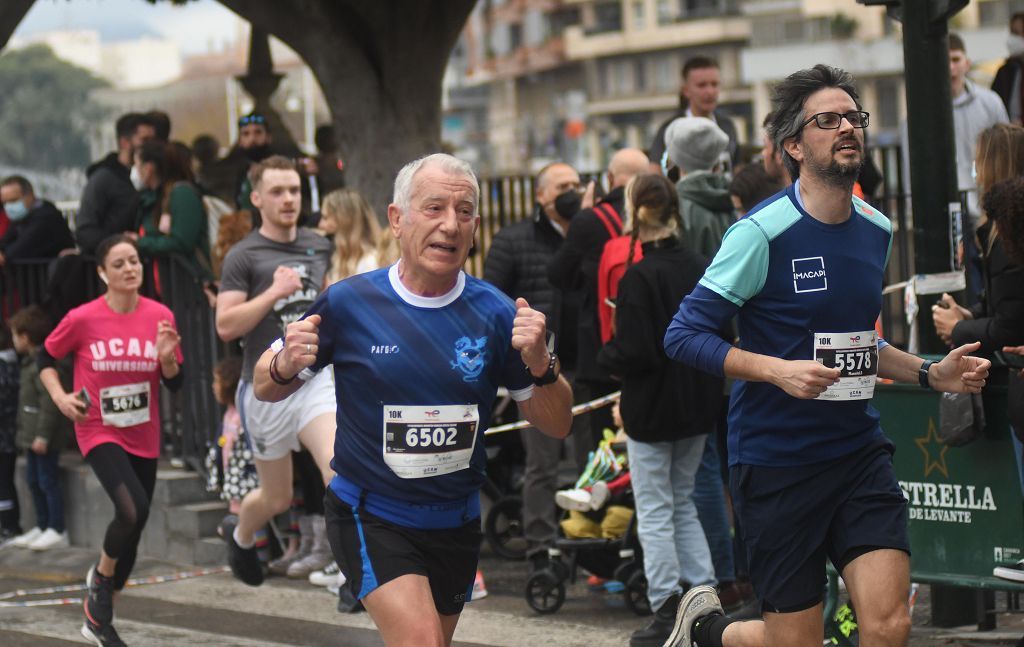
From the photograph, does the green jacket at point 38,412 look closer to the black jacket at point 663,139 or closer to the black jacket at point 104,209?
the black jacket at point 104,209

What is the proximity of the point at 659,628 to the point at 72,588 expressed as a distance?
430 cm

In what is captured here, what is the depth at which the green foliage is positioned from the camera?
191 ft

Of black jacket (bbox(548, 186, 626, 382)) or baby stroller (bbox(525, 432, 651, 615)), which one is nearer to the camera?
baby stroller (bbox(525, 432, 651, 615))

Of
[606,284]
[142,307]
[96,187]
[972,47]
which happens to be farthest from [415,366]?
[972,47]

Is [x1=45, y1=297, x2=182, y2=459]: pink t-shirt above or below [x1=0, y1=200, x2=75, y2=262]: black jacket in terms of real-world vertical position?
below

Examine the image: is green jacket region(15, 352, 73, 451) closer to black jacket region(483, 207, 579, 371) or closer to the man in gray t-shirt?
the man in gray t-shirt

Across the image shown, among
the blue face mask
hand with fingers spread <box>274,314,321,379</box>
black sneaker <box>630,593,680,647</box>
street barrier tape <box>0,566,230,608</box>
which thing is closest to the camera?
hand with fingers spread <box>274,314,321,379</box>

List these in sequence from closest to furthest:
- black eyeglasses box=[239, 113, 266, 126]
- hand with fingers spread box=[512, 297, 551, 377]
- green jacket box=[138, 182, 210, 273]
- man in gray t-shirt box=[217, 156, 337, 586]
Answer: hand with fingers spread box=[512, 297, 551, 377] < man in gray t-shirt box=[217, 156, 337, 586] < green jacket box=[138, 182, 210, 273] < black eyeglasses box=[239, 113, 266, 126]

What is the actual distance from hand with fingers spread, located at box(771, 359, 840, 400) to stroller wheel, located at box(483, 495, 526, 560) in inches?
201

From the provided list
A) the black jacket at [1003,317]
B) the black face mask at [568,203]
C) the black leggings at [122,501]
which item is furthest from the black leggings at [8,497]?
the black jacket at [1003,317]

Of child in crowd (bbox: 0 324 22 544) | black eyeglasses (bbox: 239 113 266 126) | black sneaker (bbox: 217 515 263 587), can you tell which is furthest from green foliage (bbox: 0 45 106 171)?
black sneaker (bbox: 217 515 263 587)

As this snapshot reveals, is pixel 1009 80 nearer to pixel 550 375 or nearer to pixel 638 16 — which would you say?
pixel 550 375

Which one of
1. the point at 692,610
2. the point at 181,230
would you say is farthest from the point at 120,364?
the point at 692,610

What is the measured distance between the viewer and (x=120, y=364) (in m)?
8.59
